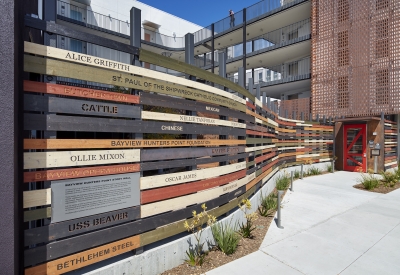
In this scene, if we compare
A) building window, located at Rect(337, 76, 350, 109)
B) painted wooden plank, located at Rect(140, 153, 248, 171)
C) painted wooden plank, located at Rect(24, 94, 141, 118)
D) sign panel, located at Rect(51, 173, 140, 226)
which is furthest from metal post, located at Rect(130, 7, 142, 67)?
building window, located at Rect(337, 76, 350, 109)

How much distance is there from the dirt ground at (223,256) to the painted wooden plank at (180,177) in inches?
51.8

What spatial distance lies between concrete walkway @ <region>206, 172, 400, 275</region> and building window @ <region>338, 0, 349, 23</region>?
13846mm

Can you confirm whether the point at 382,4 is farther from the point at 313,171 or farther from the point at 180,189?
the point at 180,189

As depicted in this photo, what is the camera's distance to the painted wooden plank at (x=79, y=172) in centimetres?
249

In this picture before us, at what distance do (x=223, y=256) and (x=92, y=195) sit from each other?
2.52 meters

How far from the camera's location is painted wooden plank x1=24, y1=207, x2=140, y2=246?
97.0 inches

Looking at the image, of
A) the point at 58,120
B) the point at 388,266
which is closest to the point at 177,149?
the point at 58,120

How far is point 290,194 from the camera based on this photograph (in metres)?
8.55

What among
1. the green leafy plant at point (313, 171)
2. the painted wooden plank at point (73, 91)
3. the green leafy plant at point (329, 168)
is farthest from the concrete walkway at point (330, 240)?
the green leafy plant at point (329, 168)

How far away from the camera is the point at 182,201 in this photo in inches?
153

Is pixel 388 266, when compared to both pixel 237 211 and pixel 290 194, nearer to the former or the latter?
pixel 237 211

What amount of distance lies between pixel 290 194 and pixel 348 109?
10942 millimetres

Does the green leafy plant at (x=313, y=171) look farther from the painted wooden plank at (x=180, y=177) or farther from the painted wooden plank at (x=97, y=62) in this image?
the painted wooden plank at (x=97, y=62)

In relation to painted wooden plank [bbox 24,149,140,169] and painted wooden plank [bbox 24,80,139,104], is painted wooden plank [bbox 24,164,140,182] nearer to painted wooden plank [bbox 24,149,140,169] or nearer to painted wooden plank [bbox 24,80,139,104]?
painted wooden plank [bbox 24,149,140,169]
